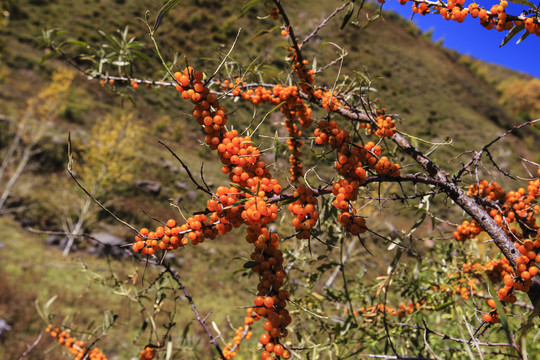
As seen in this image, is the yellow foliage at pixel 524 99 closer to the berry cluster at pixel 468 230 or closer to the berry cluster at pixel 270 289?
the berry cluster at pixel 468 230

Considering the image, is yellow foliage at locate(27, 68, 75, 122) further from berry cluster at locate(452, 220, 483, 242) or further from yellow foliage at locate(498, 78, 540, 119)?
yellow foliage at locate(498, 78, 540, 119)

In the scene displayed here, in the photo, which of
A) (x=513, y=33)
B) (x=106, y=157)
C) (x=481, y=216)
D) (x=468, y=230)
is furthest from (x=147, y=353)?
(x=106, y=157)

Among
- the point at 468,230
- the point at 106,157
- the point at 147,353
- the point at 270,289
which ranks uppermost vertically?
the point at 468,230

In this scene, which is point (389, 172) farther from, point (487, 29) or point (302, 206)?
point (487, 29)

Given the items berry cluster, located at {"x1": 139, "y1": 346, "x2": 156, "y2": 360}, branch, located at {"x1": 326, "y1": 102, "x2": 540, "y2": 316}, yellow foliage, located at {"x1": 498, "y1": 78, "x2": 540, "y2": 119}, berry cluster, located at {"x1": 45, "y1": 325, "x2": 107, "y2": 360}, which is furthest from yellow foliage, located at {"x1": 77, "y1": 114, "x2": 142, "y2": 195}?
yellow foliage, located at {"x1": 498, "y1": 78, "x2": 540, "y2": 119}

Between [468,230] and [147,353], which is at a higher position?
[468,230]

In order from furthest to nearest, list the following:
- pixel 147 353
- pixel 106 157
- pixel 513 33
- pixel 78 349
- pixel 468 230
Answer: pixel 106 157 → pixel 78 349 → pixel 147 353 → pixel 468 230 → pixel 513 33

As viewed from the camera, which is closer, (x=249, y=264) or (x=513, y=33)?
(x=249, y=264)

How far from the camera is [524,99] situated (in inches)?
1248

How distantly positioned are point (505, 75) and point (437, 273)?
6406cm

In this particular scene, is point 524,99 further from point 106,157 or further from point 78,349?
point 78,349

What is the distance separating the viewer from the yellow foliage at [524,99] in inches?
1227

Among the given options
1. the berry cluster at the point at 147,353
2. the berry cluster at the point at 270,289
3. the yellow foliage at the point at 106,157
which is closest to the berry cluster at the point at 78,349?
the berry cluster at the point at 147,353

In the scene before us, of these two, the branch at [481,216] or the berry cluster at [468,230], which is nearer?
the branch at [481,216]
